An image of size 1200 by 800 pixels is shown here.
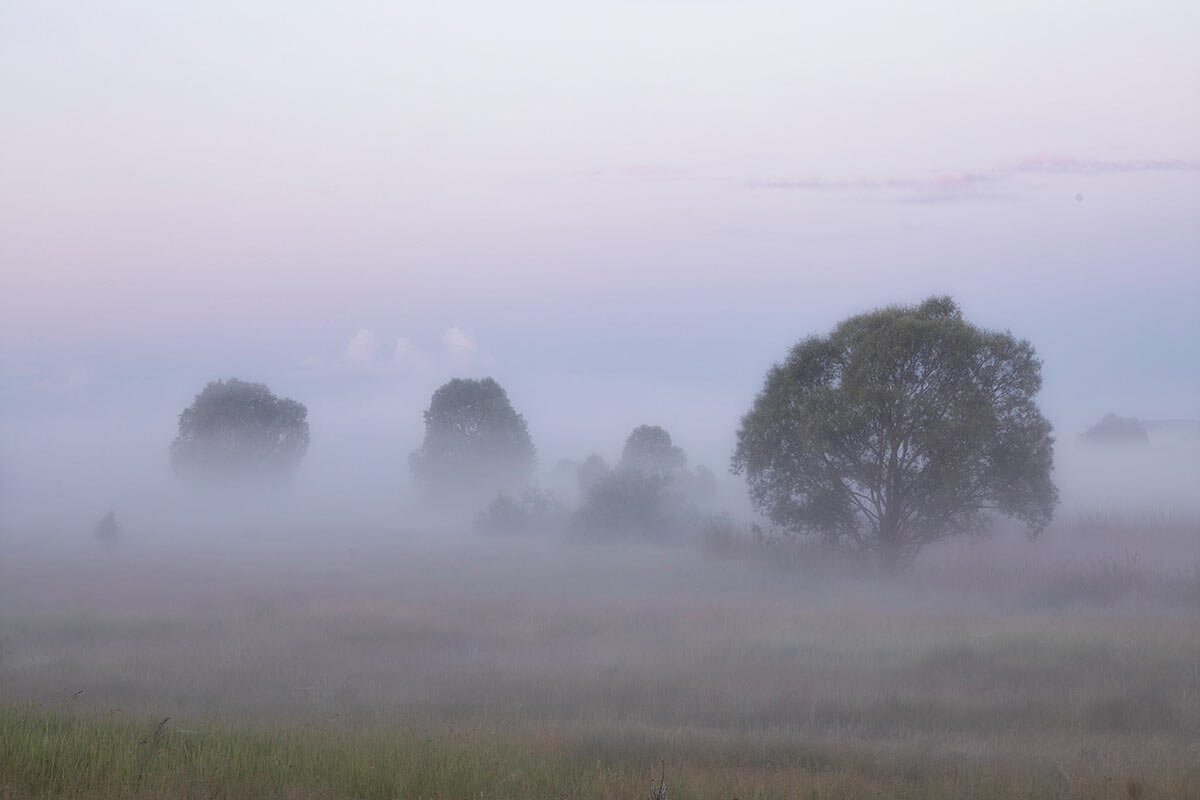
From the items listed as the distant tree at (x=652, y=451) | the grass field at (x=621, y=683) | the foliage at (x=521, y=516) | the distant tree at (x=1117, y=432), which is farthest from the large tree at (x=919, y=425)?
the distant tree at (x=1117, y=432)

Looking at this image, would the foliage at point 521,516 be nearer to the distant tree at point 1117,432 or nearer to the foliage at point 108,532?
the foliage at point 108,532

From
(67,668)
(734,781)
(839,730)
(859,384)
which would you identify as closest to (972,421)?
(859,384)

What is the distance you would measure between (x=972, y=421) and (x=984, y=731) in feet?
50.0

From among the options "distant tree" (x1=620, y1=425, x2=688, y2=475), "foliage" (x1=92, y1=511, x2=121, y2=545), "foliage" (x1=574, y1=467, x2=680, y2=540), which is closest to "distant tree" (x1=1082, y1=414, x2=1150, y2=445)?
"distant tree" (x1=620, y1=425, x2=688, y2=475)

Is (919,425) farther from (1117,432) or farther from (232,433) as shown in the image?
(1117,432)

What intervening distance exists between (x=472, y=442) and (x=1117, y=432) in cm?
8720

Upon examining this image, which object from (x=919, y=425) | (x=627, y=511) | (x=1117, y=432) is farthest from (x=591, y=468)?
(x=1117, y=432)

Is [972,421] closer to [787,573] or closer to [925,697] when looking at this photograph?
[787,573]

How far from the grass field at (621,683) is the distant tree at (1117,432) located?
9308 cm

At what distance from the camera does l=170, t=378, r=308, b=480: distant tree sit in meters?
73.8

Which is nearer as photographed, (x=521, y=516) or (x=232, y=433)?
(x=521, y=516)

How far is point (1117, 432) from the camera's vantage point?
377 feet

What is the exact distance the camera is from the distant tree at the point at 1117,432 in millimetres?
113312

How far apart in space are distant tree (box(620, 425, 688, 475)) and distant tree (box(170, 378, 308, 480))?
29317mm
